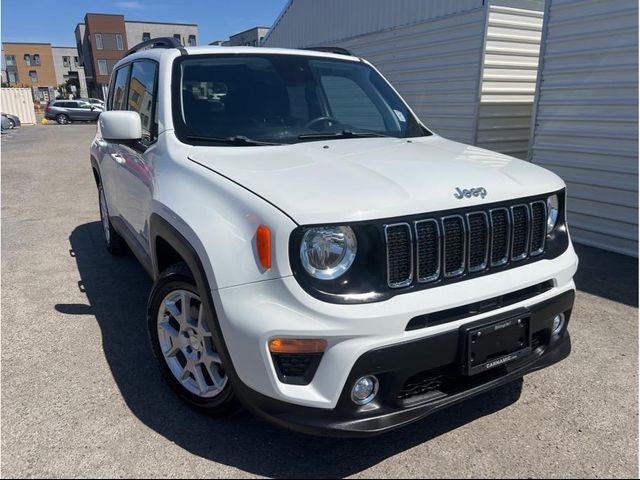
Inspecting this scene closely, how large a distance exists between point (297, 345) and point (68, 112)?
37.0 meters

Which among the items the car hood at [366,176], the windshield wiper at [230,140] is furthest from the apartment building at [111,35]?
the car hood at [366,176]

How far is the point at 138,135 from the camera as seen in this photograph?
3.04 meters

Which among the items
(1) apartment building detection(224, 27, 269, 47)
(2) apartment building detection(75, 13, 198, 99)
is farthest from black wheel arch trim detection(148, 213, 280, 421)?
(2) apartment building detection(75, 13, 198, 99)

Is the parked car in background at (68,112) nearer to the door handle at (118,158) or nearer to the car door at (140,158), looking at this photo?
the door handle at (118,158)

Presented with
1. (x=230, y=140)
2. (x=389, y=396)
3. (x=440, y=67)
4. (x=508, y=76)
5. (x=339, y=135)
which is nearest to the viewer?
(x=389, y=396)

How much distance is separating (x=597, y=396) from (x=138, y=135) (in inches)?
122

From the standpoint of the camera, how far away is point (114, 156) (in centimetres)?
417

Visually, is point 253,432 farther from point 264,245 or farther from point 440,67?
point 440,67

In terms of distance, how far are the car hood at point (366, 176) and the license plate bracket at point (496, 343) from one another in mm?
550

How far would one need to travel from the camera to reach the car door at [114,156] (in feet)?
13.5

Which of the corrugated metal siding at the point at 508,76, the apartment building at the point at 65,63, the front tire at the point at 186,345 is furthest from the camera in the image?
A: the apartment building at the point at 65,63

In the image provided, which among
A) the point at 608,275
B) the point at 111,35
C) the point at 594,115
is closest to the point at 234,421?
the point at 608,275

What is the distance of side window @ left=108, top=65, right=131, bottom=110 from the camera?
427 cm

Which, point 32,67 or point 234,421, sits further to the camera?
point 32,67
